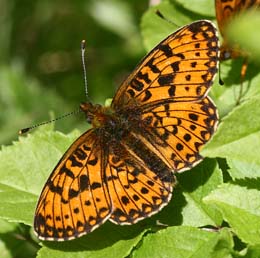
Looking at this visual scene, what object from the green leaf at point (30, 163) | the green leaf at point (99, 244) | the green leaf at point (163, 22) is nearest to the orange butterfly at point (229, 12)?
the green leaf at point (163, 22)

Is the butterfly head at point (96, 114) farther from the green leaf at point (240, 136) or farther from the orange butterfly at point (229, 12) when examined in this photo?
the green leaf at point (240, 136)

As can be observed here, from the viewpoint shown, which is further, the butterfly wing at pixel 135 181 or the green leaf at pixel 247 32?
the butterfly wing at pixel 135 181

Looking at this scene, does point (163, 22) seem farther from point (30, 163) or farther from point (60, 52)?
point (60, 52)

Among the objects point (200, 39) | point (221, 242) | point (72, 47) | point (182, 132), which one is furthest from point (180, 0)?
point (72, 47)

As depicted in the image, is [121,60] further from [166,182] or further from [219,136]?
[219,136]

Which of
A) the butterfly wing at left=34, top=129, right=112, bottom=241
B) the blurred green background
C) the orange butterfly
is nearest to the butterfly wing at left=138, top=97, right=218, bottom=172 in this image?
the butterfly wing at left=34, top=129, right=112, bottom=241

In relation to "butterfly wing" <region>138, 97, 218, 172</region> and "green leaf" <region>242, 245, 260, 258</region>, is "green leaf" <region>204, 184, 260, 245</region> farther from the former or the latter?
"butterfly wing" <region>138, 97, 218, 172</region>
